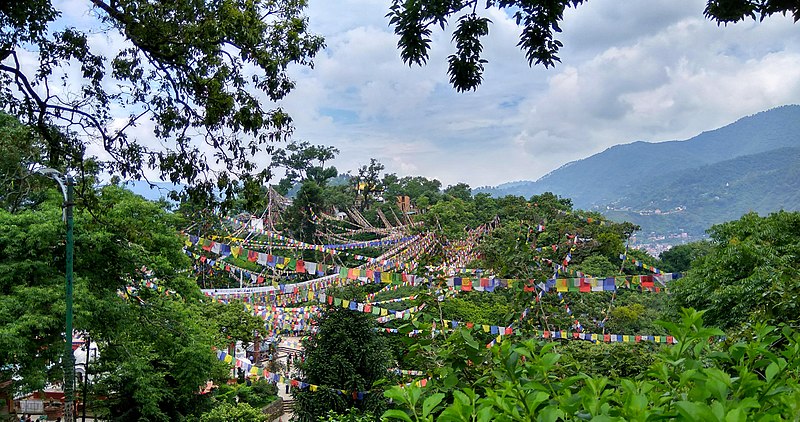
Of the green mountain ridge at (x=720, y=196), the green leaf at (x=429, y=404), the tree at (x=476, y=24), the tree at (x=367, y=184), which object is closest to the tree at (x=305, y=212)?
the tree at (x=367, y=184)

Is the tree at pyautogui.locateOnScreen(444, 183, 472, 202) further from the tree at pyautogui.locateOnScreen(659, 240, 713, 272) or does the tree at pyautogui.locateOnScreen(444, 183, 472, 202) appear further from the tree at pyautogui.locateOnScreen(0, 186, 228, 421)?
the tree at pyautogui.locateOnScreen(0, 186, 228, 421)

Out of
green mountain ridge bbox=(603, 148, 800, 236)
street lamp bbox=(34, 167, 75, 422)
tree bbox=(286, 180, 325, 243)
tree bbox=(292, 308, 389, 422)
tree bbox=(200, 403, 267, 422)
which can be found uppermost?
green mountain ridge bbox=(603, 148, 800, 236)

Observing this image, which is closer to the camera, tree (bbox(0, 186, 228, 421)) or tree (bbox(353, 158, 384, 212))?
tree (bbox(0, 186, 228, 421))

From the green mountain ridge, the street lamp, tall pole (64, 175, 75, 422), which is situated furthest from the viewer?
the green mountain ridge

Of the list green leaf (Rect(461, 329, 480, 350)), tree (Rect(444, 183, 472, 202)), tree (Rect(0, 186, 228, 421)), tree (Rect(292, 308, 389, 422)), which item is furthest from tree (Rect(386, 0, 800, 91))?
tree (Rect(444, 183, 472, 202))

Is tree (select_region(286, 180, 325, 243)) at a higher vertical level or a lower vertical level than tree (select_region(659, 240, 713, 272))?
higher

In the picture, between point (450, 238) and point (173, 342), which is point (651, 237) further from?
point (173, 342)

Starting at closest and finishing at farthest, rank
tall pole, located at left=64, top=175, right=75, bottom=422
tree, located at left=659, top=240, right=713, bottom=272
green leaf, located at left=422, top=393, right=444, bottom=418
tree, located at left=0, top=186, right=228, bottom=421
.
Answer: green leaf, located at left=422, top=393, right=444, bottom=418 → tall pole, located at left=64, top=175, right=75, bottom=422 → tree, located at left=0, top=186, right=228, bottom=421 → tree, located at left=659, top=240, right=713, bottom=272

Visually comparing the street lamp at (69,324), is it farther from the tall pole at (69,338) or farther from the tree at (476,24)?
the tree at (476,24)

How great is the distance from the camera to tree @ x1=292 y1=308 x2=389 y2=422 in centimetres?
944

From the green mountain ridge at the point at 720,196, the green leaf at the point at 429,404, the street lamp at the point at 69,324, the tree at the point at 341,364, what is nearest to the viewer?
the green leaf at the point at 429,404

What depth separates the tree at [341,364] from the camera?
9438 mm

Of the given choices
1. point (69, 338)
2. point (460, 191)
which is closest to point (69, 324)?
point (69, 338)

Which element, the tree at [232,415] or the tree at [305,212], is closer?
the tree at [232,415]
